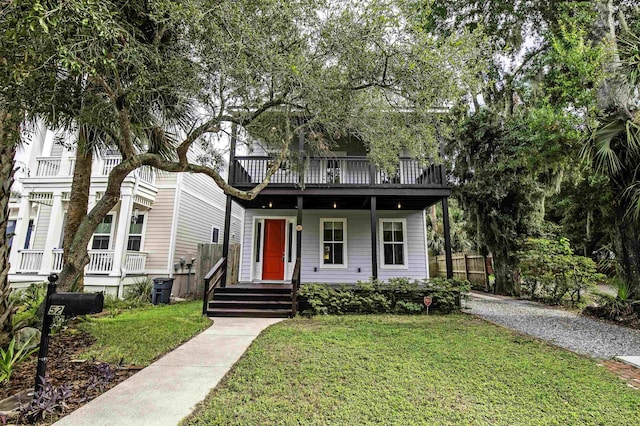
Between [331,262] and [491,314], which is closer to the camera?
[491,314]

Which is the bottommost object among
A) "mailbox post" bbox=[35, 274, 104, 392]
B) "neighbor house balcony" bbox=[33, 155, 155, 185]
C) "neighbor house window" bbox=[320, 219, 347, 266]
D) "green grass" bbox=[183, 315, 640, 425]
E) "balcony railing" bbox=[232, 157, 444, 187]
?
"green grass" bbox=[183, 315, 640, 425]

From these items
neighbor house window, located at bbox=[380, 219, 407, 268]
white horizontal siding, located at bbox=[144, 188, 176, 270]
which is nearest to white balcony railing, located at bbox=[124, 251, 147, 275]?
white horizontal siding, located at bbox=[144, 188, 176, 270]

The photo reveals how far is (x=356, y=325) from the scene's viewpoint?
600 centimetres

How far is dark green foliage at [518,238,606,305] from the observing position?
313 inches

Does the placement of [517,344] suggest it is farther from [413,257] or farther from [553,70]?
[553,70]

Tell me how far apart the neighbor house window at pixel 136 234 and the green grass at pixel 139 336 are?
4.68 metres

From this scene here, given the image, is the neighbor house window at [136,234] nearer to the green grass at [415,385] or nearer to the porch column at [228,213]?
the porch column at [228,213]

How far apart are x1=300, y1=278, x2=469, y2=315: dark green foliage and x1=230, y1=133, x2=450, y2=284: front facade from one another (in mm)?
1704

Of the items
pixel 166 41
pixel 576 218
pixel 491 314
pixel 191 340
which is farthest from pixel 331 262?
pixel 576 218

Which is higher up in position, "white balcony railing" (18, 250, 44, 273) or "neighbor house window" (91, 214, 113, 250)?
"neighbor house window" (91, 214, 113, 250)

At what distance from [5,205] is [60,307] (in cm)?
232

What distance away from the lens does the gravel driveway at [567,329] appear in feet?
15.1

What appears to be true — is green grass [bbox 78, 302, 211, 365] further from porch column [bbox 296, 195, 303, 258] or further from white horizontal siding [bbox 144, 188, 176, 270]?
white horizontal siding [bbox 144, 188, 176, 270]

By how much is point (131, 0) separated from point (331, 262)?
26.0 ft
